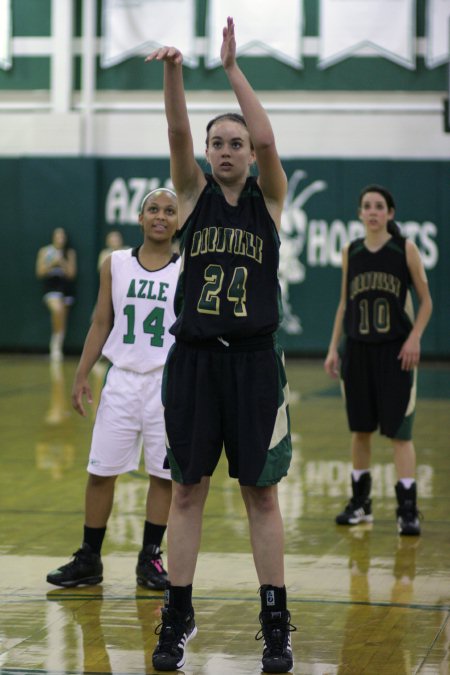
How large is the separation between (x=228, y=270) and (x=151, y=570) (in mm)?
1835

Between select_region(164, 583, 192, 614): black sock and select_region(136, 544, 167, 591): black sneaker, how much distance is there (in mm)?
1032

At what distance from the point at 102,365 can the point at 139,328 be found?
12.3 metres

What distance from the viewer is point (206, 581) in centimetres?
560

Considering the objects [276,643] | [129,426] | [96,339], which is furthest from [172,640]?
[96,339]

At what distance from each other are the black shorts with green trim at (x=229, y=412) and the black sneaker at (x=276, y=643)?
50 centimetres

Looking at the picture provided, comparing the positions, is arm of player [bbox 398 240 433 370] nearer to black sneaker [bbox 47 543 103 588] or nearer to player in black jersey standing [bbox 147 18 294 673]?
black sneaker [bbox 47 543 103 588]

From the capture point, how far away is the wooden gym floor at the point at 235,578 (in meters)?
4.47

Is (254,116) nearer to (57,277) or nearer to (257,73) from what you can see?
(57,277)

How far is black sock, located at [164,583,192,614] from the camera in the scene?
4.41 m

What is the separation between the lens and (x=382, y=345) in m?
6.95

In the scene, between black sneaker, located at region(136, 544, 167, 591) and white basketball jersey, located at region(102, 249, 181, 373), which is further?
white basketball jersey, located at region(102, 249, 181, 373)

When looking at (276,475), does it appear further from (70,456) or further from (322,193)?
(322,193)

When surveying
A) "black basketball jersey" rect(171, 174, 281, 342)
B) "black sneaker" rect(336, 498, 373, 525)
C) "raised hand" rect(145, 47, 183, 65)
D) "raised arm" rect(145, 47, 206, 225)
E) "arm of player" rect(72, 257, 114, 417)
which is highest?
"raised hand" rect(145, 47, 183, 65)

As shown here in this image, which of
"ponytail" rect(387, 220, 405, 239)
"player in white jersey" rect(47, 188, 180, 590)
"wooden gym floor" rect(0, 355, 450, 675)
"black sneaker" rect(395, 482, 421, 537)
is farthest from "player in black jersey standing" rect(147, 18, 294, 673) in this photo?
"ponytail" rect(387, 220, 405, 239)
